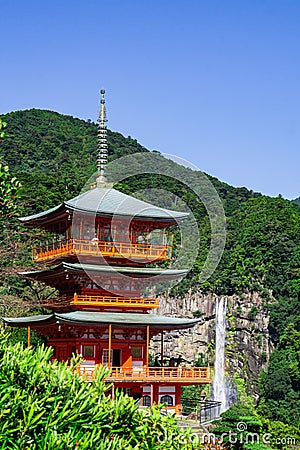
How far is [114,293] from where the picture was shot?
22.8 m

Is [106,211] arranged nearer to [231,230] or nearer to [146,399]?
[146,399]

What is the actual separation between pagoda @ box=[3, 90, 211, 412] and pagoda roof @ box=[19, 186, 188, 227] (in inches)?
1.1

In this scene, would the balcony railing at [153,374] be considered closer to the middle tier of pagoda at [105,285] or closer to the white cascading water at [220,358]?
the middle tier of pagoda at [105,285]

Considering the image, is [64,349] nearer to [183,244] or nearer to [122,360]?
[122,360]

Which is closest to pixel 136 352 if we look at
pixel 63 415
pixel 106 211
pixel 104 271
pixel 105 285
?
pixel 105 285

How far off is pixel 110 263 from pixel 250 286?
3648 centimetres

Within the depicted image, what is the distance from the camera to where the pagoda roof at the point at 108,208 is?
22344 mm

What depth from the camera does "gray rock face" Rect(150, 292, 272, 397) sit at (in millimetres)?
53344

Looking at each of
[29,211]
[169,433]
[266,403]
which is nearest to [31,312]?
[29,211]

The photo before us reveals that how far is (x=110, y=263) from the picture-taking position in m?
22.7

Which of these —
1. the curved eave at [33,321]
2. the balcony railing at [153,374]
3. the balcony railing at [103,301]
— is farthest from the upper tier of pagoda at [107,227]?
the balcony railing at [153,374]

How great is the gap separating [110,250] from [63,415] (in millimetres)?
13151

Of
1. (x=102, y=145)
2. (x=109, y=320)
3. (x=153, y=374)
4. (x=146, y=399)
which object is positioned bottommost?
(x=146, y=399)

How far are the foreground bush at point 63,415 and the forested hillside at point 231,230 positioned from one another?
29773mm
